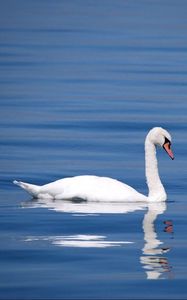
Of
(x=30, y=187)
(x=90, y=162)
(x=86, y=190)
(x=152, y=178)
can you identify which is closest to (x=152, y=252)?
(x=86, y=190)

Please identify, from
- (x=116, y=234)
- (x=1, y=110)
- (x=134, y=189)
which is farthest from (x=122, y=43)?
(x=116, y=234)

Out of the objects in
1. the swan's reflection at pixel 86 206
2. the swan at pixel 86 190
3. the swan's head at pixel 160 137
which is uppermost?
the swan's head at pixel 160 137

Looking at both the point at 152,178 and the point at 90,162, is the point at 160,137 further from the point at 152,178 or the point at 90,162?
the point at 90,162

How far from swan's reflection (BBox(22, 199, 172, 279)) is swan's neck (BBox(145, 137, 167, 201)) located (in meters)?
0.13

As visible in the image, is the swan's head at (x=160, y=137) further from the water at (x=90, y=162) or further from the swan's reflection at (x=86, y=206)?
the swan's reflection at (x=86, y=206)

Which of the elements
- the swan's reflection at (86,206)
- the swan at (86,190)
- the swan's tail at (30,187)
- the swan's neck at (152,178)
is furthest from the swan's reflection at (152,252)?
the swan's tail at (30,187)

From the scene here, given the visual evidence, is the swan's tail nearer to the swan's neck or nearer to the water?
the water

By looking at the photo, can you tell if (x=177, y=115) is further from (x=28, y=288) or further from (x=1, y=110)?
(x=28, y=288)

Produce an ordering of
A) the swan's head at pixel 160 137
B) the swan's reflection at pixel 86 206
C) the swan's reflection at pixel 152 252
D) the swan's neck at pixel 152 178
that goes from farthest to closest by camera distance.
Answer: the swan's head at pixel 160 137 < the swan's neck at pixel 152 178 < the swan's reflection at pixel 86 206 < the swan's reflection at pixel 152 252

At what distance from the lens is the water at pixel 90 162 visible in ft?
41.1

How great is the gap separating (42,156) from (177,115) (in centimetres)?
665

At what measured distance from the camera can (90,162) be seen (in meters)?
20.1

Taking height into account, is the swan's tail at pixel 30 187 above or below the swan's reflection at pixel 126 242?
above

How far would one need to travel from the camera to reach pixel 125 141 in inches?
894
